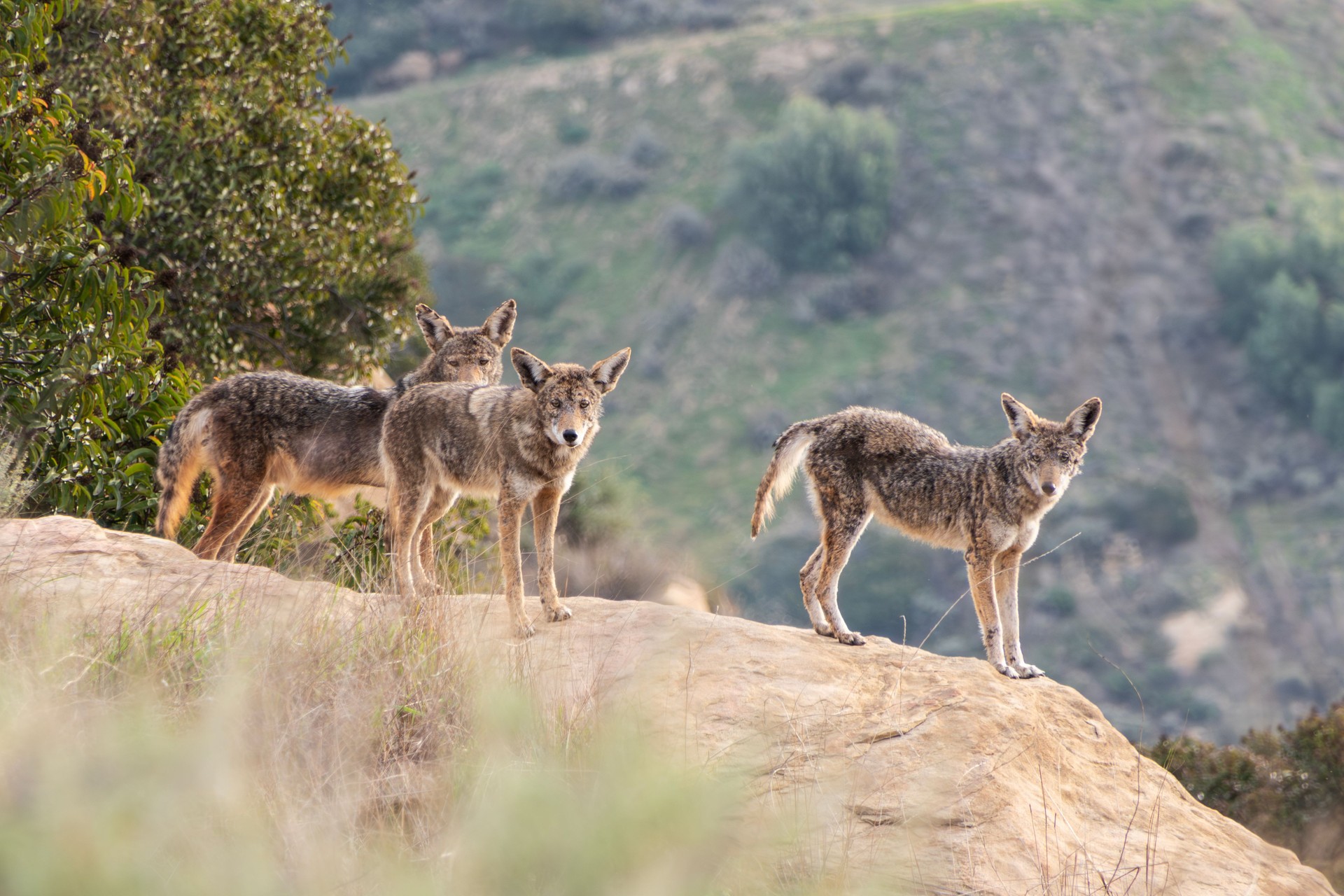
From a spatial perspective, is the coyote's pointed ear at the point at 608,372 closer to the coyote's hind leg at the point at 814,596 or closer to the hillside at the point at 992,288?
the coyote's hind leg at the point at 814,596

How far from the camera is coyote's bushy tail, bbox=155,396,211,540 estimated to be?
346 inches

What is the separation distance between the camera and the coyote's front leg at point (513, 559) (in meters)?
7.43

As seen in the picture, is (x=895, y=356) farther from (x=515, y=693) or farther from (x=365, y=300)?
(x=515, y=693)

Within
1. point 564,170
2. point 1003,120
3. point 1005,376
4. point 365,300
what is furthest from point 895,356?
point 365,300

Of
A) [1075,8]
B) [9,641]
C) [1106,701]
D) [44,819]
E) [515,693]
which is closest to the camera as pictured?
[44,819]

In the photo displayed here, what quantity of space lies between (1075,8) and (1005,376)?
104 feet

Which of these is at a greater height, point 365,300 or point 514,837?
point 514,837

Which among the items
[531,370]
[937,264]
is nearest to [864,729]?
[531,370]

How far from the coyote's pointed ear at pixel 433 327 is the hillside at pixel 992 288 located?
104 ft

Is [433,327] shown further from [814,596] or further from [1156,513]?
[1156,513]

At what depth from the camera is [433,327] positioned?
10.1 meters

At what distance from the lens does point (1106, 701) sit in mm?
46875

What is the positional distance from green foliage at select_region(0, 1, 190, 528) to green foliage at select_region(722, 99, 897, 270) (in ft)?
217

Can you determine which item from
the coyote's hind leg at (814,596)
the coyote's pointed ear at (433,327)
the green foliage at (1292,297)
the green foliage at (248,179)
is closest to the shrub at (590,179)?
the green foliage at (1292,297)
